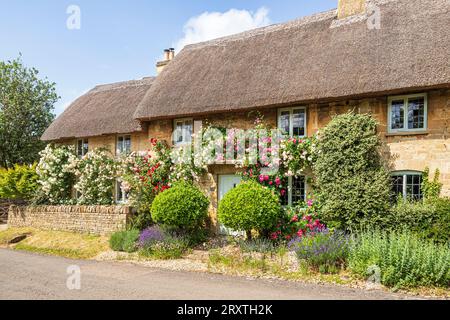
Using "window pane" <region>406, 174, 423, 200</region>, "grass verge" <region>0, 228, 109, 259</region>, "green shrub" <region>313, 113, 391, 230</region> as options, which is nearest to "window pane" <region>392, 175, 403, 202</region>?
"window pane" <region>406, 174, 423, 200</region>

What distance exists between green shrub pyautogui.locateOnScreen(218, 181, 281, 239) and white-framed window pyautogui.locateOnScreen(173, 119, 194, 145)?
3.96 meters

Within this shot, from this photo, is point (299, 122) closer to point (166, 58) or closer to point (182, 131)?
point (182, 131)

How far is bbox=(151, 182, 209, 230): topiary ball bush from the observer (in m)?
11.1

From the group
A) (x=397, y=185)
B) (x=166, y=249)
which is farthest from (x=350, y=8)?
(x=166, y=249)

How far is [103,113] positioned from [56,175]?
11.1ft

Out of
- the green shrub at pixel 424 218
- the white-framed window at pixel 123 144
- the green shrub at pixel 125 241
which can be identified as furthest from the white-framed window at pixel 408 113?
the white-framed window at pixel 123 144

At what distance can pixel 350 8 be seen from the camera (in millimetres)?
12602

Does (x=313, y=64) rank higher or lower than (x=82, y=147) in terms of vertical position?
higher

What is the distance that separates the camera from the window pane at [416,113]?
9.94 metres

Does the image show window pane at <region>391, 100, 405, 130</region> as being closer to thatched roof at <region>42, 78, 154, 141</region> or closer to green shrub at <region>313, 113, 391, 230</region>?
green shrub at <region>313, 113, 391, 230</region>

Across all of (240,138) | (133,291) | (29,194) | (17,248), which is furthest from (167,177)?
(29,194)

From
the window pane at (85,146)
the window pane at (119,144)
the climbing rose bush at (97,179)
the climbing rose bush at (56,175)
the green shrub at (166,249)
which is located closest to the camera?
the green shrub at (166,249)

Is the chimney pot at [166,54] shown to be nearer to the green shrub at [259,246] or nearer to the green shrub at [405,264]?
the green shrub at [259,246]

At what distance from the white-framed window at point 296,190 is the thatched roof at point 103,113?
6.57m
